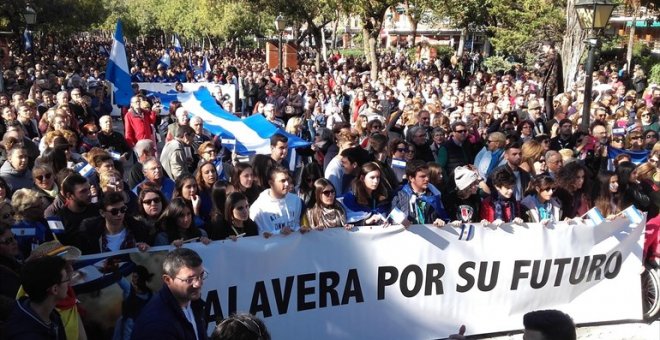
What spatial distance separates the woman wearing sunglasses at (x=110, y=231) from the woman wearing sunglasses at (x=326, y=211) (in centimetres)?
138

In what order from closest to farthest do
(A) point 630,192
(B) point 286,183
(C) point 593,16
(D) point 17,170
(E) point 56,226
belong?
(E) point 56,226 → (B) point 286,183 → (D) point 17,170 → (A) point 630,192 → (C) point 593,16

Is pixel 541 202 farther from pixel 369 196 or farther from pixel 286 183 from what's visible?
pixel 286 183

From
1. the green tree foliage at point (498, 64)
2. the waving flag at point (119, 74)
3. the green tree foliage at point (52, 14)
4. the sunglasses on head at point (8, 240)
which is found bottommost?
the green tree foliage at point (498, 64)

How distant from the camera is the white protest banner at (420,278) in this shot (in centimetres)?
489

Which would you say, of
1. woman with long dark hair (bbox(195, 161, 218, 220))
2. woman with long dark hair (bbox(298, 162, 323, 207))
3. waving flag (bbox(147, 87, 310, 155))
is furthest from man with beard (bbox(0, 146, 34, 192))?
waving flag (bbox(147, 87, 310, 155))

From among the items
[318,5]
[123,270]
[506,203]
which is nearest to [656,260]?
[506,203]

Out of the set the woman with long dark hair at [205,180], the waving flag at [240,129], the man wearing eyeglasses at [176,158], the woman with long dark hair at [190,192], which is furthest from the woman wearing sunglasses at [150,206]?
the waving flag at [240,129]

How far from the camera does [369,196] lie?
5.80m

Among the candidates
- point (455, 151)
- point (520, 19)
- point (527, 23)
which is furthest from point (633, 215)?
point (520, 19)

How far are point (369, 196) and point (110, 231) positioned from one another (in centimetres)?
220

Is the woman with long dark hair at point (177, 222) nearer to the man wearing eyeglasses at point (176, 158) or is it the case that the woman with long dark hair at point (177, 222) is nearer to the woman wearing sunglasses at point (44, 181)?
the woman wearing sunglasses at point (44, 181)

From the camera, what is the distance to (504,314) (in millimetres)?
5730

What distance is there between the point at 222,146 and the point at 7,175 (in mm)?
3603

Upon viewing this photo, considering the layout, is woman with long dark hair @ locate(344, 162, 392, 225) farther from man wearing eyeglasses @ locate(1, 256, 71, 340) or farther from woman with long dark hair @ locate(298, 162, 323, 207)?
man wearing eyeglasses @ locate(1, 256, 71, 340)
